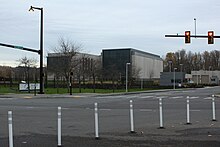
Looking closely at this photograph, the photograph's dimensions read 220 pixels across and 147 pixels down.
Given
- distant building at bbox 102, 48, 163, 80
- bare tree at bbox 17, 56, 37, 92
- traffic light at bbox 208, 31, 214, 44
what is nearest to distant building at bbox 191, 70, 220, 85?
distant building at bbox 102, 48, 163, 80

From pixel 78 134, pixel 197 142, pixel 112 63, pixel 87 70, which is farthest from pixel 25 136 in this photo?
pixel 112 63

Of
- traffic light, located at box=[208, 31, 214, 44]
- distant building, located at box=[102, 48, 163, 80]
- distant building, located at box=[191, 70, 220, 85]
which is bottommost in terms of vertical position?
distant building, located at box=[191, 70, 220, 85]

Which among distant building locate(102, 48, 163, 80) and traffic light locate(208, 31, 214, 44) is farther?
distant building locate(102, 48, 163, 80)

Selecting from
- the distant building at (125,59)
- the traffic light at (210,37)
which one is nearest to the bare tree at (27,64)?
the distant building at (125,59)

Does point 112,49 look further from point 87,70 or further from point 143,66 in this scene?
point 87,70

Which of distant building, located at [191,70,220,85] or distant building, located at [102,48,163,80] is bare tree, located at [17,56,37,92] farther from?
distant building, located at [191,70,220,85]

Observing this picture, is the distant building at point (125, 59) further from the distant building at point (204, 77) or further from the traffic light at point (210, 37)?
the traffic light at point (210, 37)

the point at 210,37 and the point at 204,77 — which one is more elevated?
the point at 210,37

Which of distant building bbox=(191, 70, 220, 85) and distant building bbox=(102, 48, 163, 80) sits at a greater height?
distant building bbox=(102, 48, 163, 80)

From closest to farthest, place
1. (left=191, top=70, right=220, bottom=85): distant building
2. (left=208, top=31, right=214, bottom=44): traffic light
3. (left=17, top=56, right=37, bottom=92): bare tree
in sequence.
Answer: (left=208, top=31, right=214, bottom=44): traffic light < (left=17, top=56, right=37, bottom=92): bare tree < (left=191, top=70, right=220, bottom=85): distant building

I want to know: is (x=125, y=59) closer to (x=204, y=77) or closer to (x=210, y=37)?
(x=204, y=77)

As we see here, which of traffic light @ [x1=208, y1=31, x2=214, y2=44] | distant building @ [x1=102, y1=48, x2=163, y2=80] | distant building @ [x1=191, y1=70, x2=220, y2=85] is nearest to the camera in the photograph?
traffic light @ [x1=208, y1=31, x2=214, y2=44]

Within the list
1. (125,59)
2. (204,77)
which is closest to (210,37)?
(125,59)

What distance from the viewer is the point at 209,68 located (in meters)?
177
